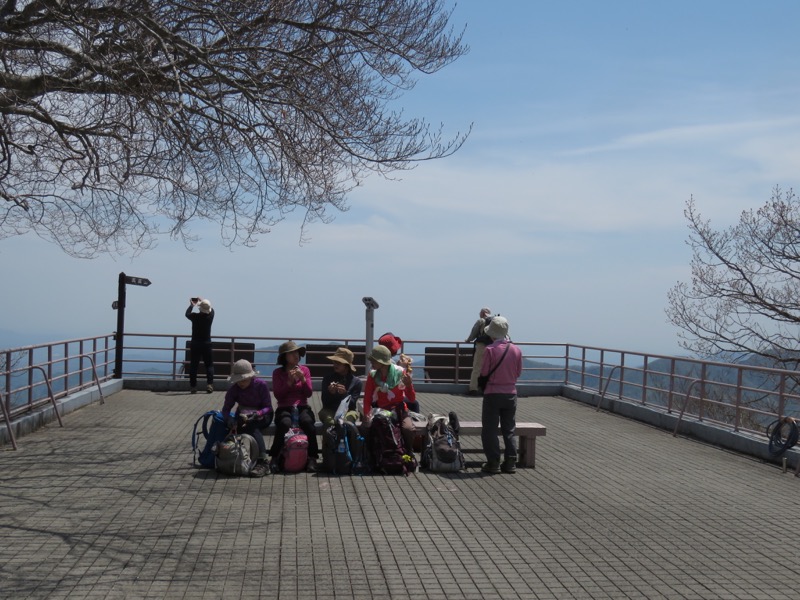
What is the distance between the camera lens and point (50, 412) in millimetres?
16125

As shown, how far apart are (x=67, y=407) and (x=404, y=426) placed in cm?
762

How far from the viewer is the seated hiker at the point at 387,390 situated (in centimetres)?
1229

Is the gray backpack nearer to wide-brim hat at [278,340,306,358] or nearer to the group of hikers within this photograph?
the group of hikers

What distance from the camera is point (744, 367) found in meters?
14.4

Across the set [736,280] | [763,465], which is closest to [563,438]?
[763,465]

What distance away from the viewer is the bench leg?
1245cm

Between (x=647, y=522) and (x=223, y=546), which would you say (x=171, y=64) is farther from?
(x=647, y=522)

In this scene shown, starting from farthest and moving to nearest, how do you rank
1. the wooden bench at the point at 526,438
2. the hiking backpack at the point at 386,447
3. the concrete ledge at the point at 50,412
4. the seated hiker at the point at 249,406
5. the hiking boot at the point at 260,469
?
the concrete ledge at the point at 50,412 → the wooden bench at the point at 526,438 → the seated hiker at the point at 249,406 → the hiking backpack at the point at 386,447 → the hiking boot at the point at 260,469

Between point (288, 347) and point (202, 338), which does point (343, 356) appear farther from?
point (202, 338)

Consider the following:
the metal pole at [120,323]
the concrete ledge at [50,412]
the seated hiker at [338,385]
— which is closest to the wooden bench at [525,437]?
the seated hiker at [338,385]

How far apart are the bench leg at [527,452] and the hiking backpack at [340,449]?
212 centimetres

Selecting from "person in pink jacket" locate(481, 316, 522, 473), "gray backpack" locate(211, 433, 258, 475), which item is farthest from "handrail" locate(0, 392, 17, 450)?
"person in pink jacket" locate(481, 316, 522, 473)

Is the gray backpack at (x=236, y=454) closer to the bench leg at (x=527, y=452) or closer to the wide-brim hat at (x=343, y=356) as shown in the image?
the wide-brim hat at (x=343, y=356)

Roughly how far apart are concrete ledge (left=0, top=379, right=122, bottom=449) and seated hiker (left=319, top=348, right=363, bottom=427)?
427 centimetres
